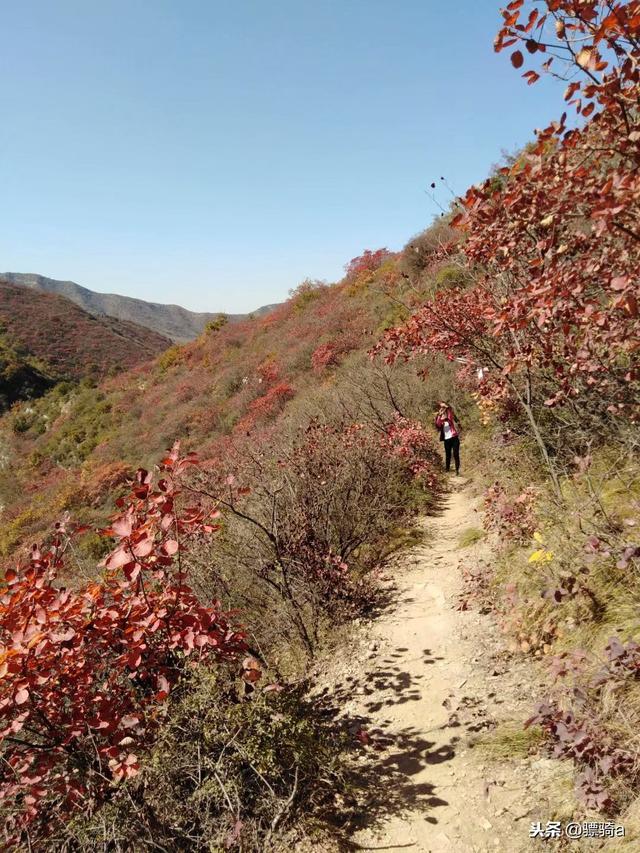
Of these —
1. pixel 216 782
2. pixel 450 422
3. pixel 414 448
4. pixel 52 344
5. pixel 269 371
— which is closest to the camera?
pixel 216 782

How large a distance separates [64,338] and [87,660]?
156ft

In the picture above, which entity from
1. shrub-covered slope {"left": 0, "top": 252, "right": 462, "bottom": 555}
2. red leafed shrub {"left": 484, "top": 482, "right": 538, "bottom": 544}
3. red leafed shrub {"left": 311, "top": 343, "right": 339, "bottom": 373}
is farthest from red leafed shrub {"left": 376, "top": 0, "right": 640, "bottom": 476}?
red leafed shrub {"left": 311, "top": 343, "right": 339, "bottom": 373}

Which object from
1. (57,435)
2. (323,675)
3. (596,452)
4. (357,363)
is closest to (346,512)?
(323,675)

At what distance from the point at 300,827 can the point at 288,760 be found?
0.35 m

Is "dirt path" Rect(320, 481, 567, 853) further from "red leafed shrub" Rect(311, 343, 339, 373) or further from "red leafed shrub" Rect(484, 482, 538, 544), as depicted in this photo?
"red leafed shrub" Rect(311, 343, 339, 373)

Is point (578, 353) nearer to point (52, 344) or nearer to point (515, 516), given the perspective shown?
point (515, 516)

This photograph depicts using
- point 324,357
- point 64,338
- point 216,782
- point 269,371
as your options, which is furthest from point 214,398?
point 64,338

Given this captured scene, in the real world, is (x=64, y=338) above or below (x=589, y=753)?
above

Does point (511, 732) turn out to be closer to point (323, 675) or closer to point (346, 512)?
point (323, 675)

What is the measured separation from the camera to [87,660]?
2.78 m

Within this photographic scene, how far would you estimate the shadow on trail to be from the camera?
2.92 metres

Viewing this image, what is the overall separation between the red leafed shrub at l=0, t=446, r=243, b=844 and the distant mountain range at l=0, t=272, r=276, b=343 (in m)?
93.8

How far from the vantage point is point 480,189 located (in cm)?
277

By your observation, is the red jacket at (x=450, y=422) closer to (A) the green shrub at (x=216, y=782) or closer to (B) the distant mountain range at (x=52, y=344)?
(A) the green shrub at (x=216, y=782)
